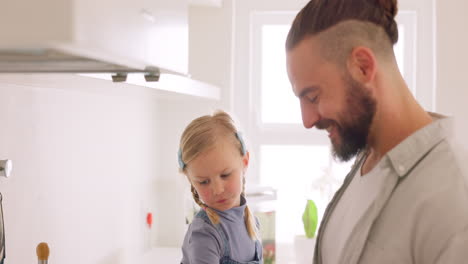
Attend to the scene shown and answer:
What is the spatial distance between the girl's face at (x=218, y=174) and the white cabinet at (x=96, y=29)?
0.47 meters

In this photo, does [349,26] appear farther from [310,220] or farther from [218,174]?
[310,220]

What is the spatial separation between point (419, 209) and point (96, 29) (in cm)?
53

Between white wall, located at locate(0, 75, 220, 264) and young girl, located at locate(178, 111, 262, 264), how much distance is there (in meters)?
0.21

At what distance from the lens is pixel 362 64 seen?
38.4 inches

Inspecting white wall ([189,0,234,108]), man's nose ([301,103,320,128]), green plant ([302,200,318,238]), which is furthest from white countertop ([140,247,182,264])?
man's nose ([301,103,320,128])

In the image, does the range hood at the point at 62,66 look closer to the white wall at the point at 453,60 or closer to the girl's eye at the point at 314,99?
the girl's eye at the point at 314,99

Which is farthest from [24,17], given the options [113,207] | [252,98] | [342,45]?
[252,98]

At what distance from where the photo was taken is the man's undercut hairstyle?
1.00 metres

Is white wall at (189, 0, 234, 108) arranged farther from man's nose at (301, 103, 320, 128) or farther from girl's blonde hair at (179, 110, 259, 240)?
man's nose at (301, 103, 320, 128)

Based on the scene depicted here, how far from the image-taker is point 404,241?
869 mm

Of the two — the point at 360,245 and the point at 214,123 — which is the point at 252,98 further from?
the point at 360,245

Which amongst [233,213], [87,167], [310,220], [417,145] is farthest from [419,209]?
[310,220]

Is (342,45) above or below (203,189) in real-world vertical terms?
above

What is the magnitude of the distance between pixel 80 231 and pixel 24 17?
1.15m
